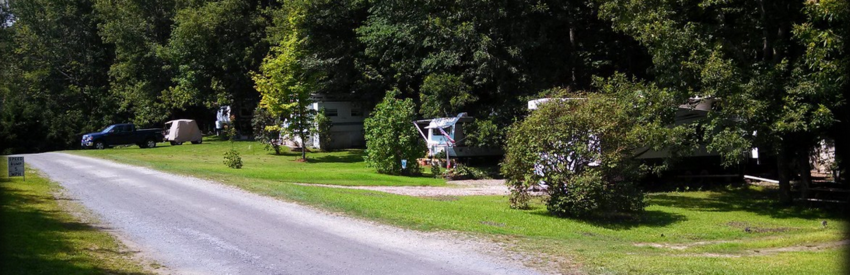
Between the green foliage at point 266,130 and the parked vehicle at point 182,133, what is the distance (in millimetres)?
9755

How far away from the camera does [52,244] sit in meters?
8.88

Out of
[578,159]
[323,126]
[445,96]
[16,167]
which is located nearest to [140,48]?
[323,126]

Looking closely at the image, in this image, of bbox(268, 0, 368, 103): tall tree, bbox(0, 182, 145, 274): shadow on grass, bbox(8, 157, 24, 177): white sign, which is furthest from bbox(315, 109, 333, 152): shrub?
bbox(0, 182, 145, 274): shadow on grass

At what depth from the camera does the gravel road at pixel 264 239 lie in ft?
27.4

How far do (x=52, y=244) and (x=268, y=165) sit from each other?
63.3ft

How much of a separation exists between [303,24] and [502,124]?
46.0 ft

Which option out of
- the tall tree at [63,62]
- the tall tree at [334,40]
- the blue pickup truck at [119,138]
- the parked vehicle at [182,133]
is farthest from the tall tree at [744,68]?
the tall tree at [63,62]

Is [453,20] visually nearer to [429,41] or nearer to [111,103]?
[429,41]

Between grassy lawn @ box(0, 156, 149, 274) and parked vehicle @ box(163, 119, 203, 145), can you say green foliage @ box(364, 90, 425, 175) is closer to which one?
grassy lawn @ box(0, 156, 149, 274)

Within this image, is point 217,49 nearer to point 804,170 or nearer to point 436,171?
point 436,171

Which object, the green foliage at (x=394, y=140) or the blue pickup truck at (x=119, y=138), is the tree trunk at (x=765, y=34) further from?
the blue pickup truck at (x=119, y=138)

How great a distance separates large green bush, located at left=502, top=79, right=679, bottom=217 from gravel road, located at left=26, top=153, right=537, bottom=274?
4.44 m

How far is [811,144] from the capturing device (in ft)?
64.5

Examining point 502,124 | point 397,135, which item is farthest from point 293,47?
point 502,124
